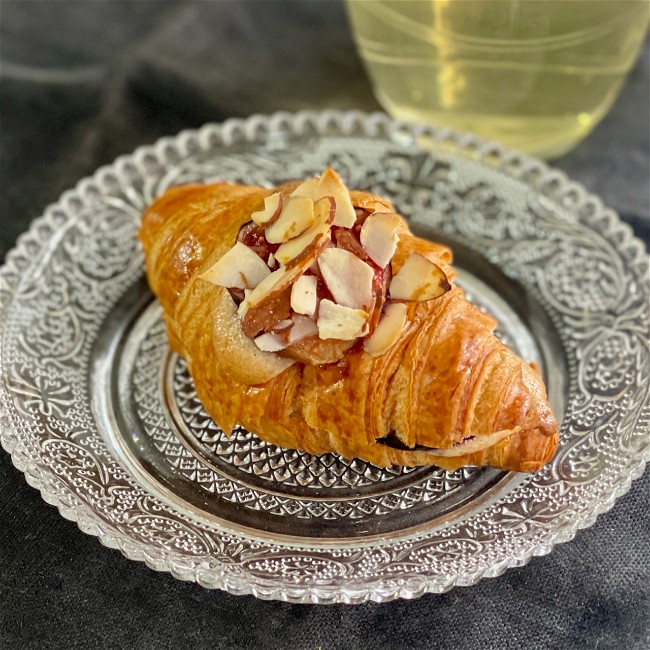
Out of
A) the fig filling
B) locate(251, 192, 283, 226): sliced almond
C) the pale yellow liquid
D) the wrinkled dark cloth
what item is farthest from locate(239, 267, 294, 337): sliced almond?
the pale yellow liquid

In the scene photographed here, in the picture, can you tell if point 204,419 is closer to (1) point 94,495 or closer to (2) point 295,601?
(1) point 94,495

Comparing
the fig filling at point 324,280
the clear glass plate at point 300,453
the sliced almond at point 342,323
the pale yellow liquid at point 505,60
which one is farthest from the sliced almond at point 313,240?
the pale yellow liquid at point 505,60

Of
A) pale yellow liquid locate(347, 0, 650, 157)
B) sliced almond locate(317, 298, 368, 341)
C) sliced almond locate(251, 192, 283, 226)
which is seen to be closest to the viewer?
sliced almond locate(317, 298, 368, 341)

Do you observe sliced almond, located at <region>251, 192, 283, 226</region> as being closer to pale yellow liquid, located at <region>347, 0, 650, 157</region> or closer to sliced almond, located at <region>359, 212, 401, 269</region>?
sliced almond, located at <region>359, 212, 401, 269</region>

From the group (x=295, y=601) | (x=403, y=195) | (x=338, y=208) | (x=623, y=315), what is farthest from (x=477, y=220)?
(x=295, y=601)

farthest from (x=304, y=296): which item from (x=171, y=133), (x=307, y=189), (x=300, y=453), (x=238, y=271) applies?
(x=171, y=133)

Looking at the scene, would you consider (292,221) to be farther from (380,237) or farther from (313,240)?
(380,237)
